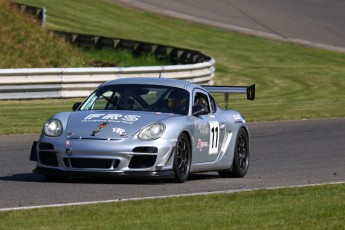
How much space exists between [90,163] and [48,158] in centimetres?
48

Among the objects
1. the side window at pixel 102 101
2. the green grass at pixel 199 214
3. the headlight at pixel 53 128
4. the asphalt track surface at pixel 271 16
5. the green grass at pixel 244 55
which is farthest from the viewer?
the asphalt track surface at pixel 271 16

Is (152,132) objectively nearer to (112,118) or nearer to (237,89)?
(112,118)

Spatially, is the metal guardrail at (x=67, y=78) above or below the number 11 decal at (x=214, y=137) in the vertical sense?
below

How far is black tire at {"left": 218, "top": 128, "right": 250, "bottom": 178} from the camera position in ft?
44.1

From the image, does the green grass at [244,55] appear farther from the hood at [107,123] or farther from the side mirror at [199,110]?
the hood at [107,123]

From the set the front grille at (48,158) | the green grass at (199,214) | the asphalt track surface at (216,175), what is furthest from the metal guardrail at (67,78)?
the green grass at (199,214)

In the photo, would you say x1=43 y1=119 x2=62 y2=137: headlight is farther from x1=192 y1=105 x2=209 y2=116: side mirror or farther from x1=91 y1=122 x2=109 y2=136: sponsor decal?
x1=192 y1=105 x2=209 y2=116: side mirror

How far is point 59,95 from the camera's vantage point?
80.7 feet

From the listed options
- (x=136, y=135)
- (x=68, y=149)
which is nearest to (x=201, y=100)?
(x=136, y=135)

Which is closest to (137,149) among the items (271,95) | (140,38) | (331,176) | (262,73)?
(331,176)

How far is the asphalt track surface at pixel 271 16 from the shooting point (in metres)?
42.7

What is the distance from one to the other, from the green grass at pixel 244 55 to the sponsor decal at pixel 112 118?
42.1 feet

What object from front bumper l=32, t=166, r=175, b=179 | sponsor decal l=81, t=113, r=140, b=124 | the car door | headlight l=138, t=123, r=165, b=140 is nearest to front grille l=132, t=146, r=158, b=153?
headlight l=138, t=123, r=165, b=140

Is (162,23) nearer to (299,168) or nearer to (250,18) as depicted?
(250,18)
